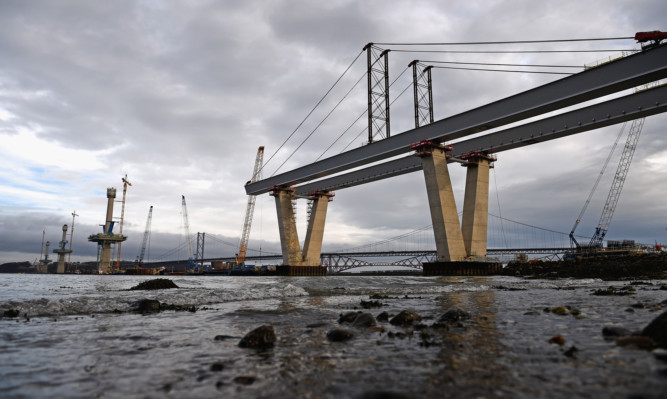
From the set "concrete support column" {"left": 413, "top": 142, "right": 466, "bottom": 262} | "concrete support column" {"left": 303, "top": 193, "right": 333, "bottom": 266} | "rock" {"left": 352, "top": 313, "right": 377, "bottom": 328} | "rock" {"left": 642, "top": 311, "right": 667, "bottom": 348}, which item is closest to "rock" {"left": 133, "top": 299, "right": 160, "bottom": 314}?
"rock" {"left": 352, "top": 313, "right": 377, "bottom": 328}

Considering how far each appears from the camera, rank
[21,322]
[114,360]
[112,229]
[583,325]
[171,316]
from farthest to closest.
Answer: [112,229], [171,316], [21,322], [583,325], [114,360]

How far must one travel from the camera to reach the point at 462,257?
40.3 metres

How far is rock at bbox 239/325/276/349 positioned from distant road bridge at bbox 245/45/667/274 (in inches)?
1269

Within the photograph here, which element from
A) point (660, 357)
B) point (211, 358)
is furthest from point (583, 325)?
point (211, 358)

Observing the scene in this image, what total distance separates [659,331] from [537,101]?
1196 inches

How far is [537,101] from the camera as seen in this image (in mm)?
31094

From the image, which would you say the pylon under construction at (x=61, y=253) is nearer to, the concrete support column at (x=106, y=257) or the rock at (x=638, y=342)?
the concrete support column at (x=106, y=257)

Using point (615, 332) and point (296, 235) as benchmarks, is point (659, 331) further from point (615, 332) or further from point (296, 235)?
point (296, 235)

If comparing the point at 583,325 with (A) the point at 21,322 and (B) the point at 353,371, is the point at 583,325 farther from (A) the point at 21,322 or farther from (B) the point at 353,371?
(A) the point at 21,322

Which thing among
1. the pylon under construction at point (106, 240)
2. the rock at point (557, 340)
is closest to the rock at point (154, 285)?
the rock at point (557, 340)

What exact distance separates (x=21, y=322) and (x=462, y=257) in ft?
127

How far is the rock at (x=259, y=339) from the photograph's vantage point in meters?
6.44

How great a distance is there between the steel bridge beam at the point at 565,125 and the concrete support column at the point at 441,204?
6.11 meters

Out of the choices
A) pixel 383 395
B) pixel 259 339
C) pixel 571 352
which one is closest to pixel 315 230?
pixel 259 339
